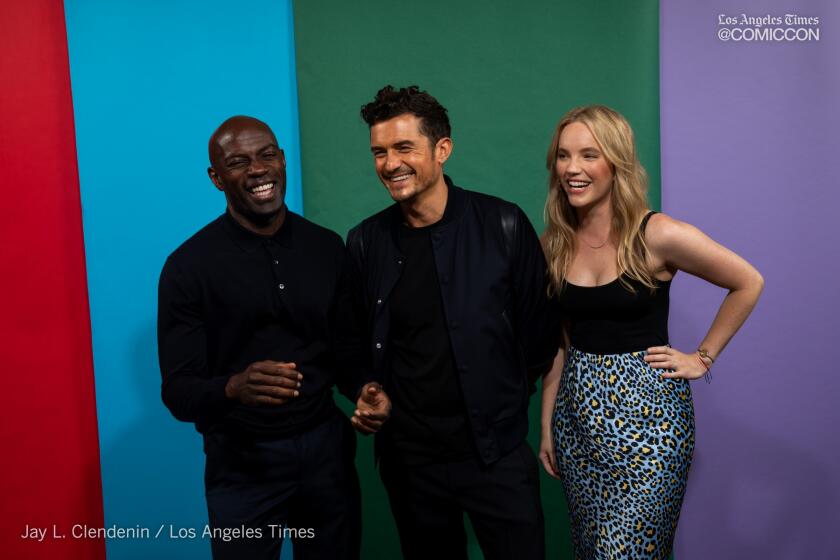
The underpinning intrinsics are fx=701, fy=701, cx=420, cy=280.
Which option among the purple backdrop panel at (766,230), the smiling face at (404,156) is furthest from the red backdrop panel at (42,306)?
the purple backdrop panel at (766,230)

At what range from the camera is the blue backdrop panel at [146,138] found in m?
3.00

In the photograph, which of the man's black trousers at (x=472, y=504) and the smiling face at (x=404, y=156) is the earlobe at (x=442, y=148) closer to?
the smiling face at (x=404, y=156)

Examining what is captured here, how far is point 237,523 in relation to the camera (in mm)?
2168

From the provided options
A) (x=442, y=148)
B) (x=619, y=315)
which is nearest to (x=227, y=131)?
(x=442, y=148)

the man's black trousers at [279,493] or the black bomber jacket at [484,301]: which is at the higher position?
the black bomber jacket at [484,301]

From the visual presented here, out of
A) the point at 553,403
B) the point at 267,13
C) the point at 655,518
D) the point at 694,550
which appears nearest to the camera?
the point at 655,518

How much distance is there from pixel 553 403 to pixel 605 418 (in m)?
0.30

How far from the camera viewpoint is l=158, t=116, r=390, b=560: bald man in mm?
2121

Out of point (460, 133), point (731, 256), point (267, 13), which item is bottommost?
point (731, 256)

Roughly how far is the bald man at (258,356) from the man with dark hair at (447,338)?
172 mm

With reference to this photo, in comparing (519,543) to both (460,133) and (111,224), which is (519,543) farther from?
(111,224)

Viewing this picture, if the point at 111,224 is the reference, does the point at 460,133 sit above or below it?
above

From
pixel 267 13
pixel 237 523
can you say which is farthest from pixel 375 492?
pixel 267 13

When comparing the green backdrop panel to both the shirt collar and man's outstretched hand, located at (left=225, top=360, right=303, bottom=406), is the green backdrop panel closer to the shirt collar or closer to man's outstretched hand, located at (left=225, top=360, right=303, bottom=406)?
the shirt collar
